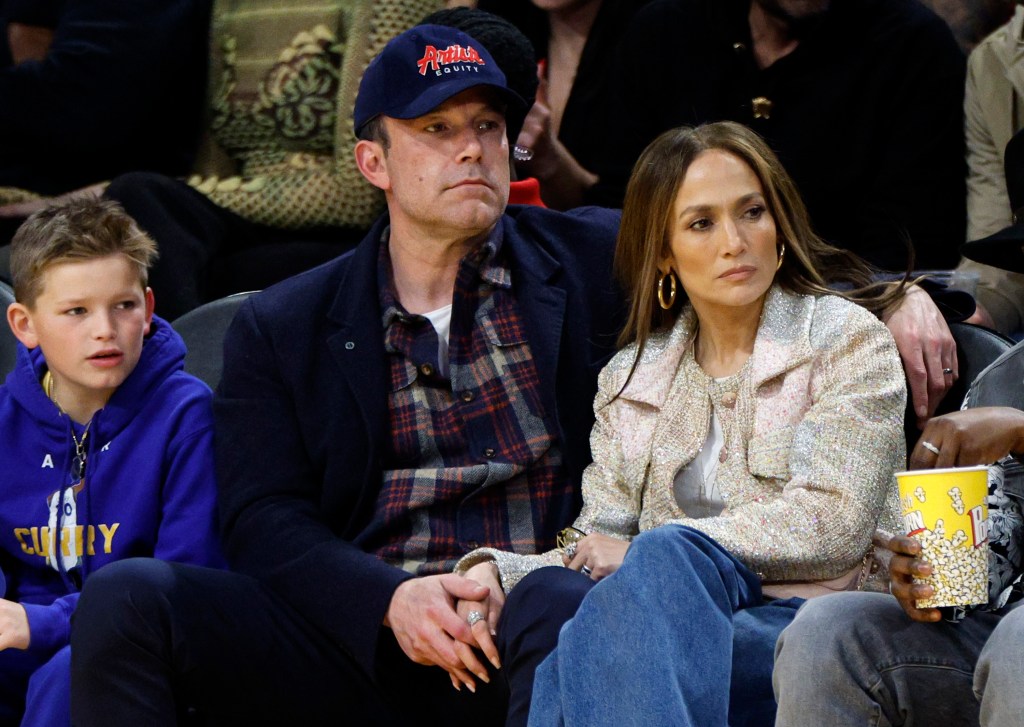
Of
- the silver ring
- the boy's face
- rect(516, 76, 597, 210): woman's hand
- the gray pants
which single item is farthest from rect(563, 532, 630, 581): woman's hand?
rect(516, 76, 597, 210): woman's hand

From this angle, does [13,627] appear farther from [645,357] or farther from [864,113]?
[864,113]

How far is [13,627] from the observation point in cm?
263

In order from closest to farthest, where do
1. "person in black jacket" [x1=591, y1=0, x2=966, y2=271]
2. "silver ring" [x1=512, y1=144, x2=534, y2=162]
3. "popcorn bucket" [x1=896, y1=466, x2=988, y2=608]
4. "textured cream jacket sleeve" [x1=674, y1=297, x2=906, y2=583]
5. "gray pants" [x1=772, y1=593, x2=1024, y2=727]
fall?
"popcorn bucket" [x1=896, y1=466, x2=988, y2=608], "gray pants" [x1=772, y1=593, x2=1024, y2=727], "textured cream jacket sleeve" [x1=674, y1=297, x2=906, y2=583], "person in black jacket" [x1=591, y1=0, x2=966, y2=271], "silver ring" [x1=512, y1=144, x2=534, y2=162]

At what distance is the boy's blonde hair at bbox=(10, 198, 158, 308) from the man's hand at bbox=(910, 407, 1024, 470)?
1.51 m

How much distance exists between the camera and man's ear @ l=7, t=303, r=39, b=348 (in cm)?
297

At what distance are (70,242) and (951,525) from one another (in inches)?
66.9

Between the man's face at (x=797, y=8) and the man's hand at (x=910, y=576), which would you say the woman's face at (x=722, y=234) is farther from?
the man's face at (x=797, y=8)

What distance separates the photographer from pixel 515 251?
2.93 metres

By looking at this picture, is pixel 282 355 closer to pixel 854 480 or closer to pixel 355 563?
pixel 355 563

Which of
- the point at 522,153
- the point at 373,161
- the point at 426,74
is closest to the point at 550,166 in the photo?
the point at 522,153

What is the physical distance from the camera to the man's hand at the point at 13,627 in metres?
2.63

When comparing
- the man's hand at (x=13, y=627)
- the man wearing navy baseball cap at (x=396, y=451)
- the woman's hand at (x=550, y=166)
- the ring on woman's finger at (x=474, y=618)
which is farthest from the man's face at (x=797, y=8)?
the man's hand at (x=13, y=627)

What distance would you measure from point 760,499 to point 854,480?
163mm

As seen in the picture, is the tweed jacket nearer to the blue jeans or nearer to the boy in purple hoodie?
the blue jeans
